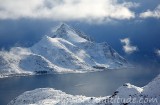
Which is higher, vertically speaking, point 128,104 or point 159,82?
→ point 159,82

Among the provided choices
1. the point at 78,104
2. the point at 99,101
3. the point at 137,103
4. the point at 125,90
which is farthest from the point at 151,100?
the point at 78,104

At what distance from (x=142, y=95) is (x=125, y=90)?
35.6 ft

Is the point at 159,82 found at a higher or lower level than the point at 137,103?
higher

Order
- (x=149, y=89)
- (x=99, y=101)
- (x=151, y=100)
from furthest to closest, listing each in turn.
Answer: (x=99, y=101), (x=149, y=89), (x=151, y=100)

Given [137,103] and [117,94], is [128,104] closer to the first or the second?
[137,103]

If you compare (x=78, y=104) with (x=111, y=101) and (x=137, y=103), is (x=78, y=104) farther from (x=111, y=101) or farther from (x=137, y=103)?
(x=137, y=103)

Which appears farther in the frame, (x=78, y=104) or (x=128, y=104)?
(x=78, y=104)

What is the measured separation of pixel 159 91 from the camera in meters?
167

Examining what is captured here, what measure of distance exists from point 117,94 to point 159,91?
21.2 meters

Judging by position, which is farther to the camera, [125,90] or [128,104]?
[125,90]

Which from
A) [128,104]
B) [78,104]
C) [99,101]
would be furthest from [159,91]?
[78,104]

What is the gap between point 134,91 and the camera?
17500cm

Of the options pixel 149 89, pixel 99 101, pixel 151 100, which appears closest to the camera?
pixel 151 100

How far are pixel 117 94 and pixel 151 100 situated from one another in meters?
20.9
